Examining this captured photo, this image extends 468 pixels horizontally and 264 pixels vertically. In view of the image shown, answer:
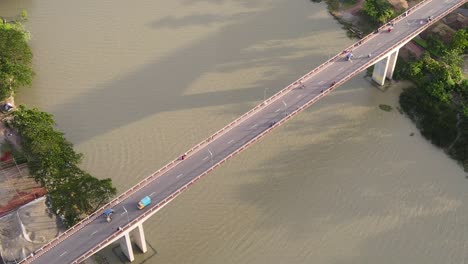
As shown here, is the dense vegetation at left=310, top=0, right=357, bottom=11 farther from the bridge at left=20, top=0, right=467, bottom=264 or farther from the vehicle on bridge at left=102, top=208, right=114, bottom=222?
the vehicle on bridge at left=102, top=208, right=114, bottom=222

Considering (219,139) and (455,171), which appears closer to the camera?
(219,139)

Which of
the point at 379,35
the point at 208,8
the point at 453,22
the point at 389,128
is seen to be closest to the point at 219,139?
the point at 389,128

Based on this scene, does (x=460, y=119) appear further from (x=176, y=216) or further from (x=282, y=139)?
(x=176, y=216)

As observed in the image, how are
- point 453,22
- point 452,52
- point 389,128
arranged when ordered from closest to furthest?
point 389,128 → point 452,52 → point 453,22

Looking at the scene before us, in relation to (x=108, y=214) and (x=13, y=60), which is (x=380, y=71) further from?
(x=13, y=60)

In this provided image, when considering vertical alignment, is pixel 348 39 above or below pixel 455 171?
above

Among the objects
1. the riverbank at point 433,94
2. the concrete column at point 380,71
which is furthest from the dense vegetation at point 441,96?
the concrete column at point 380,71

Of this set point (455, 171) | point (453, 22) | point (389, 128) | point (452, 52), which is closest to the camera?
point (455, 171)
